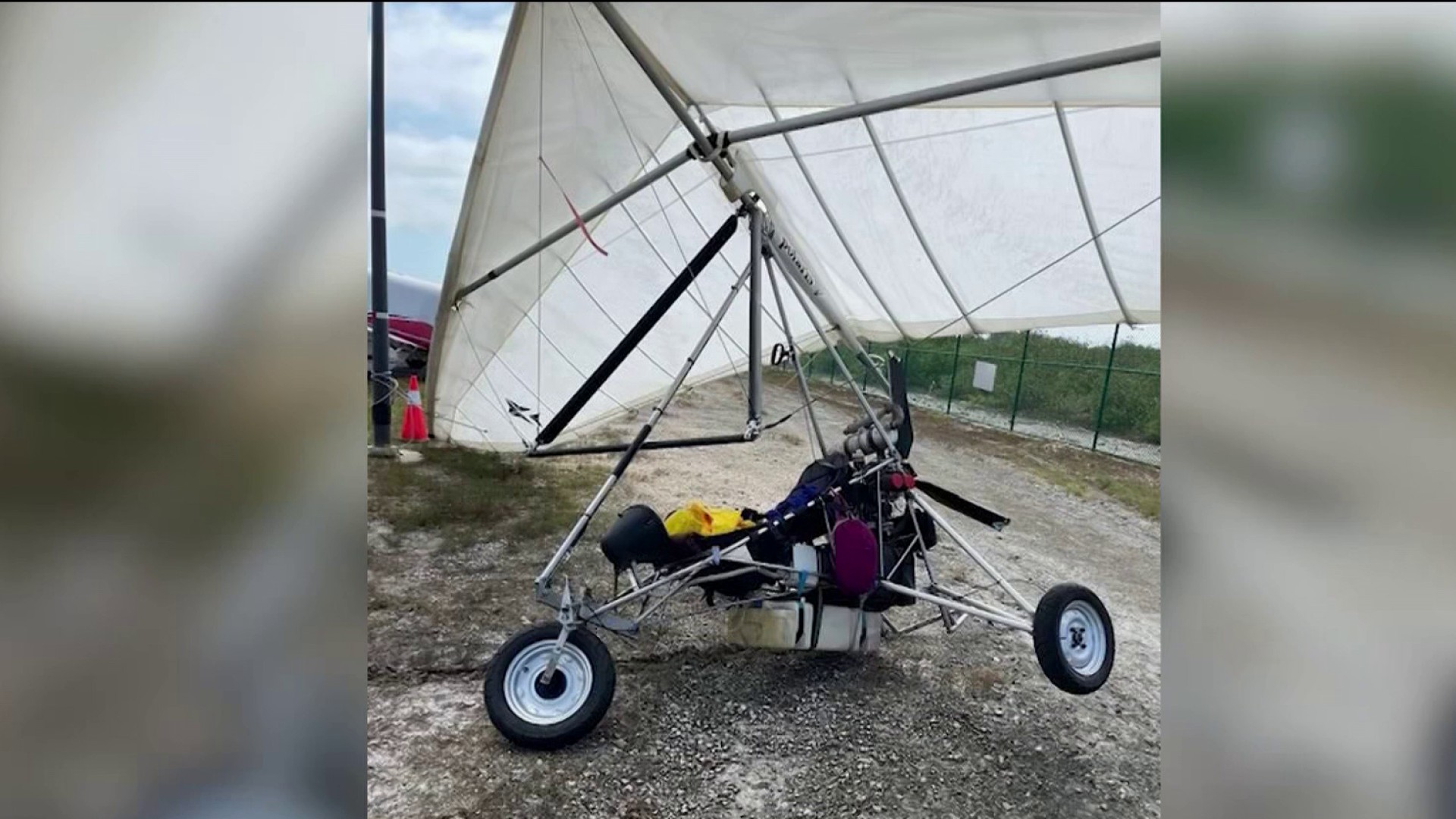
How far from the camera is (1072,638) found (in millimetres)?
2773

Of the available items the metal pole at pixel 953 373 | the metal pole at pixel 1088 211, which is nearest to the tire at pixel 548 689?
the metal pole at pixel 1088 211

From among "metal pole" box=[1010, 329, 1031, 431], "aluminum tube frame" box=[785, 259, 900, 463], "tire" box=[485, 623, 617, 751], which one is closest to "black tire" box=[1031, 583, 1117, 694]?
"aluminum tube frame" box=[785, 259, 900, 463]

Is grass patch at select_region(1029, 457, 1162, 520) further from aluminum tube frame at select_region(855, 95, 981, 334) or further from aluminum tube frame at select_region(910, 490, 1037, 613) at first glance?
aluminum tube frame at select_region(910, 490, 1037, 613)

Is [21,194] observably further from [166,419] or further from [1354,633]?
[1354,633]

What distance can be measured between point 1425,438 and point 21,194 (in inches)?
59.6

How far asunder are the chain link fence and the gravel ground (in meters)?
5.67

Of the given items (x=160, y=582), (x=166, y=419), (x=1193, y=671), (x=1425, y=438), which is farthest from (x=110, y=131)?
(x=1425, y=438)

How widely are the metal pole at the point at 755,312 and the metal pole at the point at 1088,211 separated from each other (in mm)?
996

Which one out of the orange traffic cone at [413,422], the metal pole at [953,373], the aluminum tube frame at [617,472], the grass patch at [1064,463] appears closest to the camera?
the aluminum tube frame at [617,472]

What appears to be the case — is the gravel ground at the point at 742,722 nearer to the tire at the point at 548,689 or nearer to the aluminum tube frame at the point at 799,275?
the tire at the point at 548,689

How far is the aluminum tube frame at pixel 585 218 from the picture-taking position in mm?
2455

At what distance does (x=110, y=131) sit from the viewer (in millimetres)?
669

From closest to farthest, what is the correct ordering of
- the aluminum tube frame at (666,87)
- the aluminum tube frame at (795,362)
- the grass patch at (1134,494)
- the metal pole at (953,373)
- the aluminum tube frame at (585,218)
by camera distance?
the aluminum tube frame at (666,87) < the aluminum tube frame at (585,218) < the aluminum tube frame at (795,362) < the grass patch at (1134,494) < the metal pole at (953,373)

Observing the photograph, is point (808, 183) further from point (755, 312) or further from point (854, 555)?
point (854, 555)
